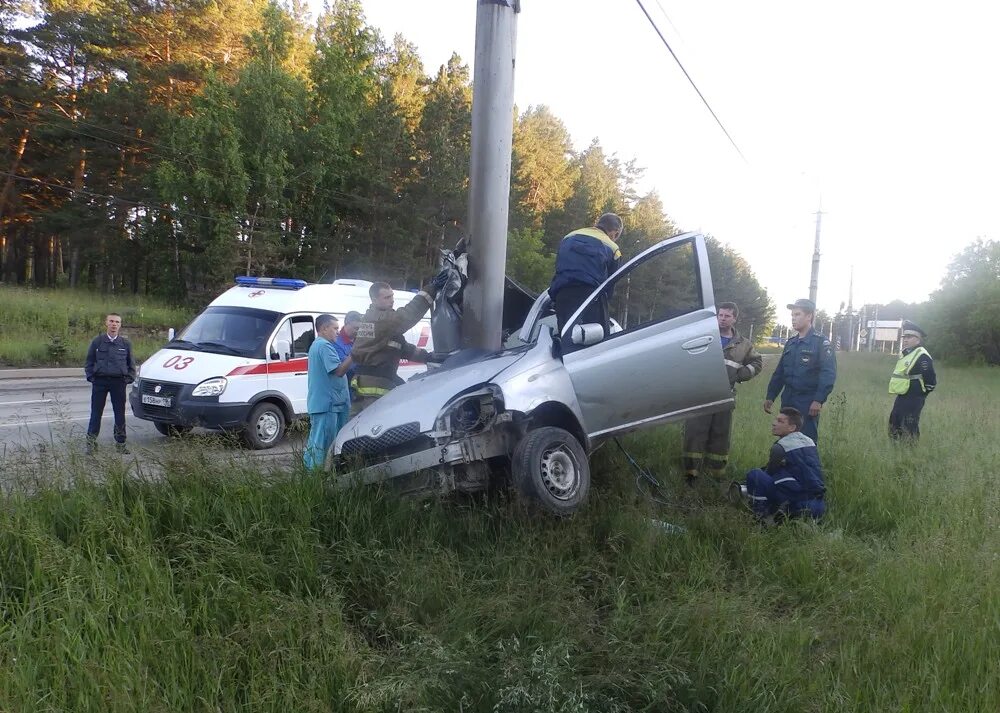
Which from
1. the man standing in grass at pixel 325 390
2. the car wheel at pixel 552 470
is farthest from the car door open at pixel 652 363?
the man standing in grass at pixel 325 390

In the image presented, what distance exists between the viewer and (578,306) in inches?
220

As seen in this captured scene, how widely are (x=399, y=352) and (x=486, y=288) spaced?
3.14 feet

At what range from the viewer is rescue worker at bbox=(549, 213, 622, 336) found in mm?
5680

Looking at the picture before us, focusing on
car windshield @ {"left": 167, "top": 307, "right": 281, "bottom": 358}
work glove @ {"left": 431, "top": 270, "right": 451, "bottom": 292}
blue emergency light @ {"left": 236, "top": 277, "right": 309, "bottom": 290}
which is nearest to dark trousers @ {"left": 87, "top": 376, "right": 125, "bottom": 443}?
car windshield @ {"left": 167, "top": 307, "right": 281, "bottom": 358}

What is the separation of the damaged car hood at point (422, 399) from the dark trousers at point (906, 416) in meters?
6.12

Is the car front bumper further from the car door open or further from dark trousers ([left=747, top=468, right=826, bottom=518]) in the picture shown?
dark trousers ([left=747, top=468, right=826, bottom=518])

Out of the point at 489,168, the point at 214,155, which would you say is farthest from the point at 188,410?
the point at 214,155

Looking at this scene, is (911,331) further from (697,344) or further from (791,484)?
(697,344)

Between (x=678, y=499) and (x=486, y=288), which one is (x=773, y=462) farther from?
(x=486, y=288)

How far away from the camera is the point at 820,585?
4.24 m

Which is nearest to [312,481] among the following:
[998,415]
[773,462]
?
[773,462]

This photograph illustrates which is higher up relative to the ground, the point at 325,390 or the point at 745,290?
the point at 745,290

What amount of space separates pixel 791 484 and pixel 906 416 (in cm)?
464

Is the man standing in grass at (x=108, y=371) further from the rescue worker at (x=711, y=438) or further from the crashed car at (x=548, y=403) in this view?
the rescue worker at (x=711, y=438)
